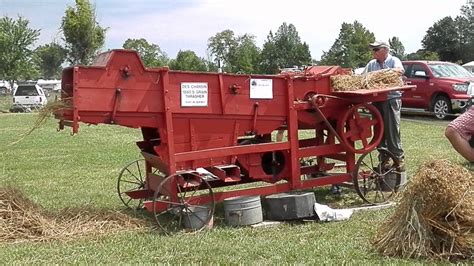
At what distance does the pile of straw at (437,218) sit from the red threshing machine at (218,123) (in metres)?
2.29

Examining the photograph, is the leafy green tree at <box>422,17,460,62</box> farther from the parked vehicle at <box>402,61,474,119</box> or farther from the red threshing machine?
the red threshing machine

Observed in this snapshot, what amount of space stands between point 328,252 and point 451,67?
18104 mm

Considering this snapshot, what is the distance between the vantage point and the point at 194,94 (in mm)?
6820

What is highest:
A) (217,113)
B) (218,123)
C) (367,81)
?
(367,81)

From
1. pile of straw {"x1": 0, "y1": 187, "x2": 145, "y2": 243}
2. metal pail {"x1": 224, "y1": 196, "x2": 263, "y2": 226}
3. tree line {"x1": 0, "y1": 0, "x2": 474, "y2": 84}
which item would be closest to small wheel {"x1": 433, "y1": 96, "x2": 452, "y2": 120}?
metal pail {"x1": 224, "y1": 196, "x2": 263, "y2": 226}

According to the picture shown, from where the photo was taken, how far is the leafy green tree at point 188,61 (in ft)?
220

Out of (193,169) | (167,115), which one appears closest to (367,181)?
(193,169)

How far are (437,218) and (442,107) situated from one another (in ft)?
54.1

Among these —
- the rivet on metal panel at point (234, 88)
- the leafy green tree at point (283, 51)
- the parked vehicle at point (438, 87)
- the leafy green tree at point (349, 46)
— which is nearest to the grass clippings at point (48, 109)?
the rivet on metal panel at point (234, 88)

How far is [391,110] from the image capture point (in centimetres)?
875

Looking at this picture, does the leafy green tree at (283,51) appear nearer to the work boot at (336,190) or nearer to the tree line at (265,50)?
the tree line at (265,50)

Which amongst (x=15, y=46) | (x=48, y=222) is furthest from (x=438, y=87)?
(x=15, y=46)

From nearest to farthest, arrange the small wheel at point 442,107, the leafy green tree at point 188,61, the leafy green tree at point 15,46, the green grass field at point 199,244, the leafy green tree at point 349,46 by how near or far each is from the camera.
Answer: the green grass field at point 199,244
the small wheel at point 442,107
the leafy green tree at point 15,46
the leafy green tree at point 188,61
the leafy green tree at point 349,46

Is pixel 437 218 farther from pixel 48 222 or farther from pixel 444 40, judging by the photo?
pixel 444 40
